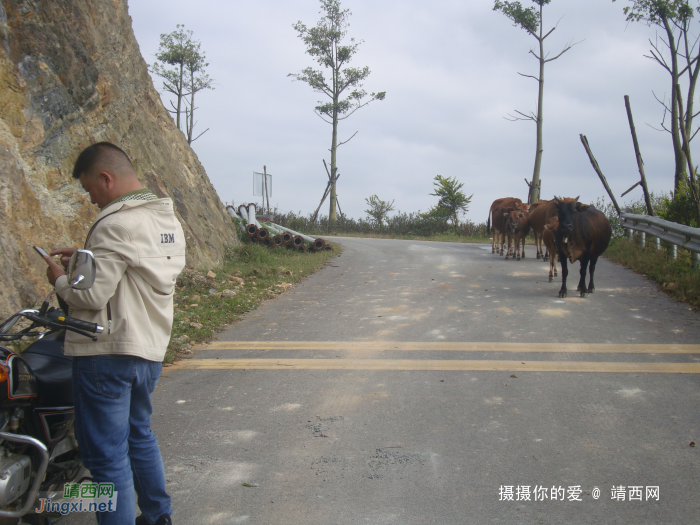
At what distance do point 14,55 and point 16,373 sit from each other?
7.44m

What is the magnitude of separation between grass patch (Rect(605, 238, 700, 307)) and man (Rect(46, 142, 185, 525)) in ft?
30.5

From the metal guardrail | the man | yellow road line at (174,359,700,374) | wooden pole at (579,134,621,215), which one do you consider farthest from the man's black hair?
wooden pole at (579,134,621,215)

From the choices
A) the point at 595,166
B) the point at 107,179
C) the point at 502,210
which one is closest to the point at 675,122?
the point at 595,166

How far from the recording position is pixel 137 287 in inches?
119

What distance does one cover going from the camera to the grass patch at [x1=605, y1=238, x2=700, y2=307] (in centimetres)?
1022

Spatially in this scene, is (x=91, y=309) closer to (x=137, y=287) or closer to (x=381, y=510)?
Answer: (x=137, y=287)

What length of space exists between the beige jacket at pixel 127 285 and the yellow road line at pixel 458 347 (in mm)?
4400

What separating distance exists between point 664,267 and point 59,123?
11.7 m

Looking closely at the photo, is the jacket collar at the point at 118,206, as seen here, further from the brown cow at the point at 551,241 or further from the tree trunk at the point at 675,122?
the tree trunk at the point at 675,122

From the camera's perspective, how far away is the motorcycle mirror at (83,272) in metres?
2.75

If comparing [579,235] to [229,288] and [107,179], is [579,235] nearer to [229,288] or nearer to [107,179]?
[229,288]

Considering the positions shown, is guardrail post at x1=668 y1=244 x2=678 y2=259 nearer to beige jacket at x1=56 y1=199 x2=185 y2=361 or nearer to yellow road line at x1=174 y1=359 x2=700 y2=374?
yellow road line at x1=174 y1=359 x2=700 y2=374

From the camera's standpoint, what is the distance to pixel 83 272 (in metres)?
2.76

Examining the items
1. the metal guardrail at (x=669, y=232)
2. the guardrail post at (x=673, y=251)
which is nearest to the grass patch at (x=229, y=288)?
the metal guardrail at (x=669, y=232)
